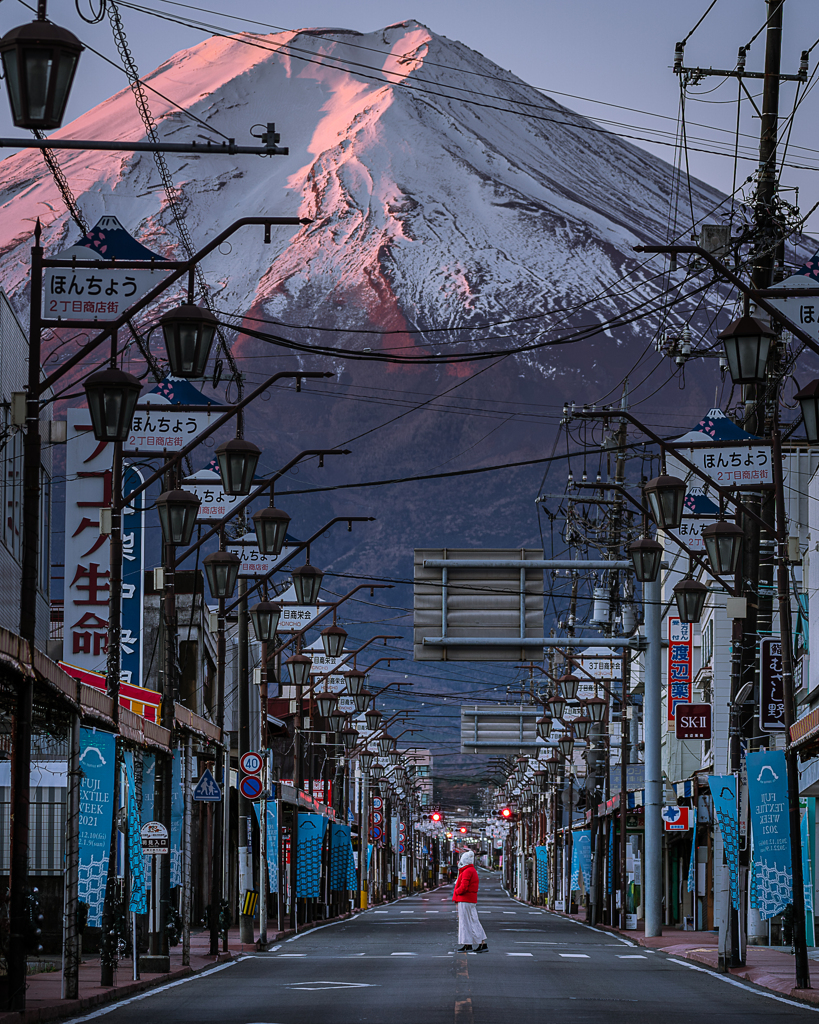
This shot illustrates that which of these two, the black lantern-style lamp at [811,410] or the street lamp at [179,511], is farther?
the street lamp at [179,511]

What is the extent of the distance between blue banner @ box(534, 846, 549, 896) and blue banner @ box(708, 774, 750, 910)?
69.2m

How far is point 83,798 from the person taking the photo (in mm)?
20766

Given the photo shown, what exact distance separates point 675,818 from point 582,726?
14.8 metres

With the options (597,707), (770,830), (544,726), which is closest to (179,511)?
(770,830)

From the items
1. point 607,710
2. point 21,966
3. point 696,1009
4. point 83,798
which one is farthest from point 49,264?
point 607,710

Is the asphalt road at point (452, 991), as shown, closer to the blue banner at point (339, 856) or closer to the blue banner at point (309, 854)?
the blue banner at point (309, 854)

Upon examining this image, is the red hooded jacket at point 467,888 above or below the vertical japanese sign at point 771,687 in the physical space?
below

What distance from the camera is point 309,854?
53.8m

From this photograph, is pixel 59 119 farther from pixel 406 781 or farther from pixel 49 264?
pixel 406 781

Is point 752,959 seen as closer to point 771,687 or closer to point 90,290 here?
point 771,687

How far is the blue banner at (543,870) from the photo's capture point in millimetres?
96625

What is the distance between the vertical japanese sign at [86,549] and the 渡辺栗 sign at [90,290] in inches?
603

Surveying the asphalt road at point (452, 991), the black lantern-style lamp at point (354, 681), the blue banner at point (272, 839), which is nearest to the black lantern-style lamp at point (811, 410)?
the asphalt road at point (452, 991)

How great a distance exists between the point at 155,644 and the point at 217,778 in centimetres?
1424
